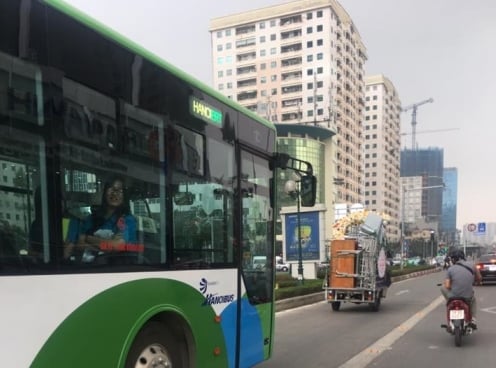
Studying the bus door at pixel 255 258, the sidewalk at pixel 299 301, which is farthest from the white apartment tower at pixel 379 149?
the bus door at pixel 255 258

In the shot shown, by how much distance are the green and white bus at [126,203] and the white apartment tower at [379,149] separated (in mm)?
145486

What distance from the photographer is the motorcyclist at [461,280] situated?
921cm

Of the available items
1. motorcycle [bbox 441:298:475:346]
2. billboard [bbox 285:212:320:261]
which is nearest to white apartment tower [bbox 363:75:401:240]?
billboard [bbox 285:212:320:261]

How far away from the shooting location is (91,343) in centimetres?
361

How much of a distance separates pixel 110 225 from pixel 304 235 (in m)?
19.3

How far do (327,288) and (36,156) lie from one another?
12441mm

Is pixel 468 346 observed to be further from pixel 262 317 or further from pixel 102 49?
pixel 102 49

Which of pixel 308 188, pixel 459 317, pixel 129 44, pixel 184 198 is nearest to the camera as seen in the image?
pixel 129 44

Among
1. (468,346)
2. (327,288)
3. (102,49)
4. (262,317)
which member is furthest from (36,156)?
(327,288)

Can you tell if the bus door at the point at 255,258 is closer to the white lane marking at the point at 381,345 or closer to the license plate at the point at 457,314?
the white lane marking at the point at 381,345

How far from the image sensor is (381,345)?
931 centimetres

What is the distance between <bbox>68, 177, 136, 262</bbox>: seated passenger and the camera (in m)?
3.70

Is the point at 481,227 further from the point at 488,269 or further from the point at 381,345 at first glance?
the point at 381,345

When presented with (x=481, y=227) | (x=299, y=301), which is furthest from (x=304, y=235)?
(x=481, y=227)
